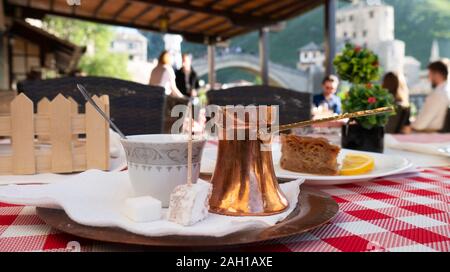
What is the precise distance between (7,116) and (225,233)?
0.68 m

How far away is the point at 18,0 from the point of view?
22.1 ft

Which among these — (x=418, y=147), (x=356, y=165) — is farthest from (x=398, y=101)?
(x=356, y=165)

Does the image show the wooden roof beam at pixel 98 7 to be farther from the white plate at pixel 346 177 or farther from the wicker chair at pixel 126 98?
the white plate at pixel 346 177

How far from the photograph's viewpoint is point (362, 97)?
4.24ft

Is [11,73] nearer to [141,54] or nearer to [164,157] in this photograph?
[164,157]

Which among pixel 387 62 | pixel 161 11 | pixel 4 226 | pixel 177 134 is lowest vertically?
pixel 4 226

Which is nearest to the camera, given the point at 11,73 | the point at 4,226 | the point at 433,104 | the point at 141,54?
the point at 4,226

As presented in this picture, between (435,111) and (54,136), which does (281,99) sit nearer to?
(54,136)

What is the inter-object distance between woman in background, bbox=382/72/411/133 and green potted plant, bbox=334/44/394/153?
2315 millimetres

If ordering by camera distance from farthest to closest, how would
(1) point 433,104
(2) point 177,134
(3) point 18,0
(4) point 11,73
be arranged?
(4) point 11,73 → (3) point 18,0 → (1) point 433,104 → (2) point 177,134

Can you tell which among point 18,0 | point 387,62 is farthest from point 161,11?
point 387,62

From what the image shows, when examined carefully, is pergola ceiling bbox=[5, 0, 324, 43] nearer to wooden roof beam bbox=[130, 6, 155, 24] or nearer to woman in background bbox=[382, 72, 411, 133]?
wooden roof beam bbox=[130, 6, 155, 24]

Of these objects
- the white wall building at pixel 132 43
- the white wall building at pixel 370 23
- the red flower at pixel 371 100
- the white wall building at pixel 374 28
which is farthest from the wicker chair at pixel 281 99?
the white wall building at pixel 370 23
